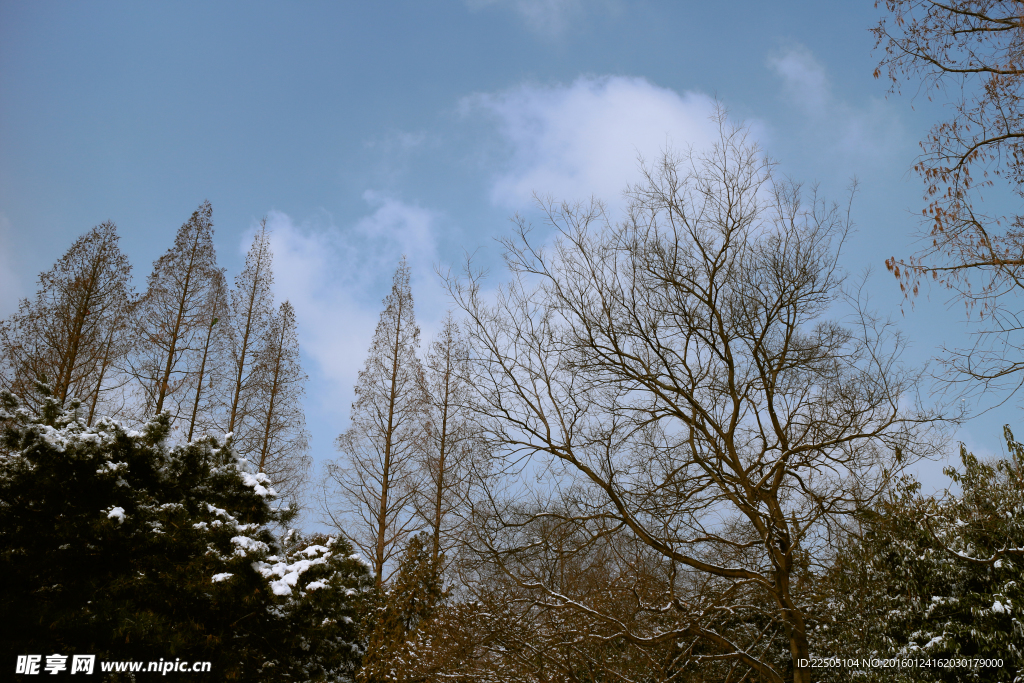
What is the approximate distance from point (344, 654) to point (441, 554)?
2.17 metres

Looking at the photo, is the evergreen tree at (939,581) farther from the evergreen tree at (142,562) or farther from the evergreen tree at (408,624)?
the evergreen tree at (142,562)

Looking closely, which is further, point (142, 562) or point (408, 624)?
point (408, 624)

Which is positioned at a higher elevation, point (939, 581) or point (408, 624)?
point (939, 581)

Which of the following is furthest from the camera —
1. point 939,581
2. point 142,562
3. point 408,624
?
point 408,624

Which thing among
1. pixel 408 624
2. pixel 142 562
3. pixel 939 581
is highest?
pixel 142 562

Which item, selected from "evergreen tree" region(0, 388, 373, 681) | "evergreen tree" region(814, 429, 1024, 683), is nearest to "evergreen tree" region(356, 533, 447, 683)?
"evergreen tree" region(0, 388, 373, 681)

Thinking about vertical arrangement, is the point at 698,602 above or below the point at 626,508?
below

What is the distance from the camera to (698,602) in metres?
7.27

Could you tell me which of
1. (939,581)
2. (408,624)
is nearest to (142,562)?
(408,624)

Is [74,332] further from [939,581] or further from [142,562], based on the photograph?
[939,581]

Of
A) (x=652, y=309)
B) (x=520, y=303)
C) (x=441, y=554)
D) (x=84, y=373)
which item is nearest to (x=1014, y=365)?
(x=652, y=309)

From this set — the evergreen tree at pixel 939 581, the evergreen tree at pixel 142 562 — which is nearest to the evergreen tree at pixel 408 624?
the evergreen tree at pixel 142 562

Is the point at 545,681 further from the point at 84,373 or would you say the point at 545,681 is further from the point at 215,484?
the point at 84,373

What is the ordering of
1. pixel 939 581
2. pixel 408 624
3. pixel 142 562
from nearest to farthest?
pixel 939 581 → pixel 142 562 → pixel 408 624
